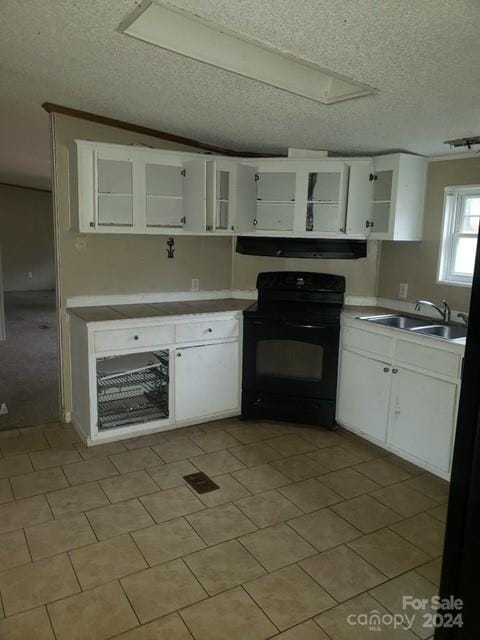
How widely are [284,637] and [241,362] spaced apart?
2.15m

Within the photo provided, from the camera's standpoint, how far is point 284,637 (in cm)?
178

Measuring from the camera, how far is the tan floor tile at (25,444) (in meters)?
3.19

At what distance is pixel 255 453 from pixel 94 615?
1567 mm

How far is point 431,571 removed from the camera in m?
2.16

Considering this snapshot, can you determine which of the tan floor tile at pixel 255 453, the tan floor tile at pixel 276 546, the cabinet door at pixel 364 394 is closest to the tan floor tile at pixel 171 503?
the tan floor tile at pixel 276 546

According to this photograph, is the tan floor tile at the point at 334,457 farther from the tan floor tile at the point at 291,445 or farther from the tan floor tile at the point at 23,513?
the tan floor tile at the point at 23,513

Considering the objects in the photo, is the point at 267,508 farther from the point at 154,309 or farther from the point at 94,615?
the point at 154,309

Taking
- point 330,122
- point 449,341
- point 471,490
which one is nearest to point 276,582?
point 471,490

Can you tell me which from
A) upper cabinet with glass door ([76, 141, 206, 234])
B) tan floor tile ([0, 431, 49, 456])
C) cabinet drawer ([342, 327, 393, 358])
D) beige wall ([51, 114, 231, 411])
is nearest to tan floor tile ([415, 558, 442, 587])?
cabinet drawer ([342, 327, 393, 358])

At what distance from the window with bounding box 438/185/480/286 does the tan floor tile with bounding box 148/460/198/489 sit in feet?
7.46

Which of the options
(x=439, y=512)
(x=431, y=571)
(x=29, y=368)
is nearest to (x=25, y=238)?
(x=29, y=368)

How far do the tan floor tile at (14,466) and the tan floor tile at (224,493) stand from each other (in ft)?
3.64

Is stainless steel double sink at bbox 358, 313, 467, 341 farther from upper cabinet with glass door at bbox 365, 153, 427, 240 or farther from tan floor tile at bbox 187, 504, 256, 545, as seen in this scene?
tan floor tile at bbox 187, 504, 256, 545

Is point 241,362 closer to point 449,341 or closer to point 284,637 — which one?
point 449,341
